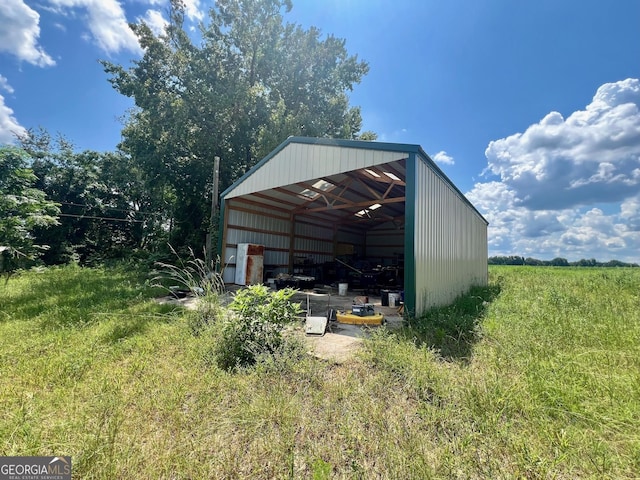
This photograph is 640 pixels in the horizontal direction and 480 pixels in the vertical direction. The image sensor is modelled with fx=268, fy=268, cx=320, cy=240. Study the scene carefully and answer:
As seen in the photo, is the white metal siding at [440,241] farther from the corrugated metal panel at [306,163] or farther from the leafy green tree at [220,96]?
the leafy green tree at [220,96]

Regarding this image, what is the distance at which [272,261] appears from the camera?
10.3 metres

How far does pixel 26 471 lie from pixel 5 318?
4.55 meters

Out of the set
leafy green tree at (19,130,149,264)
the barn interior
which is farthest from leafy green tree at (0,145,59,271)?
leafy green tree at (19,130,149,264)

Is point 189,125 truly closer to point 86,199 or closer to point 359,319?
point 86,199

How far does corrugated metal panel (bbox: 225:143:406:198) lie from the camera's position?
547cm

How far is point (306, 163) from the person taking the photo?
6.55 m

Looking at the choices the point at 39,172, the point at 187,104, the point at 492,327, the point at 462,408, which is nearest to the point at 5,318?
the point at 462,408

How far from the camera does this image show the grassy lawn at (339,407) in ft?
5.26

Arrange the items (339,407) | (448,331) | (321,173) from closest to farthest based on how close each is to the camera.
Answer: (339,407) < (448,331) < (321,173)

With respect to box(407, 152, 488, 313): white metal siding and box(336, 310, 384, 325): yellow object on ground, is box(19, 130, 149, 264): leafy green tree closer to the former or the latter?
box(336, 310, 384, 325): yellow object on ground

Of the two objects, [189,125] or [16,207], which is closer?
[16,207]

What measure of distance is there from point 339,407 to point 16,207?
8.98 metres

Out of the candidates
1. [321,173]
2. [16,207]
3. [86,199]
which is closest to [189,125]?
[16,207]

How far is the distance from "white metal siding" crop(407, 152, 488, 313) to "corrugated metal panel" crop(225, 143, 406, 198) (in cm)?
99
